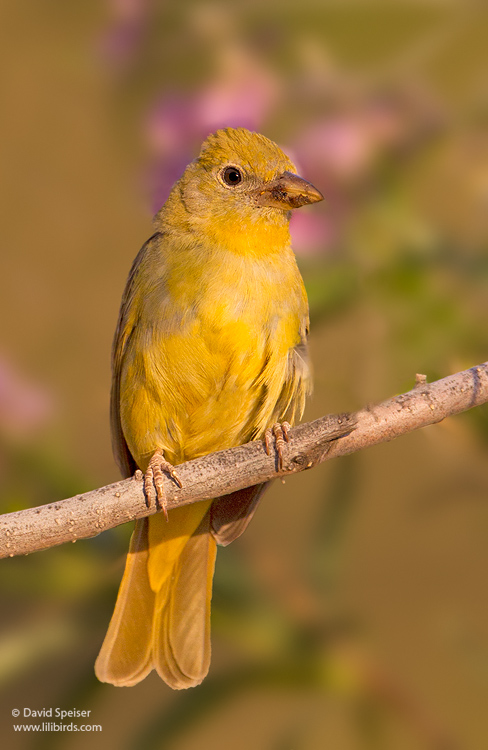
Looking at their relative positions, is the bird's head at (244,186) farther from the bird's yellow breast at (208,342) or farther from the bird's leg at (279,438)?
the bird's leg at (279,438)

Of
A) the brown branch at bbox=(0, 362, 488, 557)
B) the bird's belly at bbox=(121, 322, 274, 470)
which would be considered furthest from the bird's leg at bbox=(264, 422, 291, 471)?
the bird's belly at bbox=(121, 322, 274, 470)

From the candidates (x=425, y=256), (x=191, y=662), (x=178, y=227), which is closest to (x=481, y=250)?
(x=425, y=256)

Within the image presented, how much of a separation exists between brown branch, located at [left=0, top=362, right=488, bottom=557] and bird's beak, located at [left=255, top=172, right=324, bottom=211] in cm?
38

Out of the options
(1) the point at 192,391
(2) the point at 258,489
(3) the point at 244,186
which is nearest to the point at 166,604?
(2) the point at 258,489

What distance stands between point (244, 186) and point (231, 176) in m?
0.04

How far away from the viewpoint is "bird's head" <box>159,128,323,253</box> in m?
1.36

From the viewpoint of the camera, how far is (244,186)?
4.56 feet

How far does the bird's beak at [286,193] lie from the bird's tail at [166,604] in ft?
1.96

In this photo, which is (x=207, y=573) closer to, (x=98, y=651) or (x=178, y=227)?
(x=98, y=651)

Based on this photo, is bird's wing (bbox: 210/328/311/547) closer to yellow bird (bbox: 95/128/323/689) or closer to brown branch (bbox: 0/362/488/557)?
yellow bird (bbox: 95/128/323/689)

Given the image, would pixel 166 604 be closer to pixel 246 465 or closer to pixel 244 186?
pixel 246 465

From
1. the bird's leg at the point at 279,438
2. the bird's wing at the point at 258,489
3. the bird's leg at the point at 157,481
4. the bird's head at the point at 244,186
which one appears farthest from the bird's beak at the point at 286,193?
the bird's leg at the point at 157,481

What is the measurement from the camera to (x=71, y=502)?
1.06m

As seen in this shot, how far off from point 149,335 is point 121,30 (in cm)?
A: 65
